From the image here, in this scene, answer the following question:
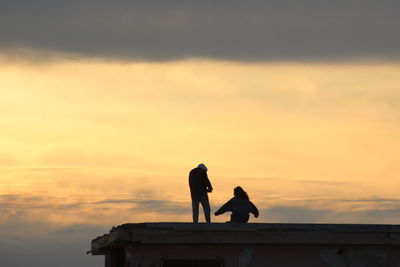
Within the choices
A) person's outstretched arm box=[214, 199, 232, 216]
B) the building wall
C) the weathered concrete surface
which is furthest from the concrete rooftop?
person's outstretched arm box=[214, 199, 232, 216]

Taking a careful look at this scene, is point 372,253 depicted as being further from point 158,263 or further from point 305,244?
point 158,263

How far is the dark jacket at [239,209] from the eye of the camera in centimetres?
2820

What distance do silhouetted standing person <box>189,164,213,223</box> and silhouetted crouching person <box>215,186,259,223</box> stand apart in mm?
1473

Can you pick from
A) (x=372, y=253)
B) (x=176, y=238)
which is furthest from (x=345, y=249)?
(x=176, y=238)

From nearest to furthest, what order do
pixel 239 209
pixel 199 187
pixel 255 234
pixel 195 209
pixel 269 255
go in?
pixel 255 234
pixel 269 255
pixel 239 209
pixel 199 187
pixel 195 209

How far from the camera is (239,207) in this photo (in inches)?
1113

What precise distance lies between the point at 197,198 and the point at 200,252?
4.14m

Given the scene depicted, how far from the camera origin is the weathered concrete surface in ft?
83.4

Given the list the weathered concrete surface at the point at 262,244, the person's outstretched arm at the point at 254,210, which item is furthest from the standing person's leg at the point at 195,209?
the weathered concrete surface at the point at 262,244

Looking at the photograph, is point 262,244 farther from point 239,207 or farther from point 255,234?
point 239,207

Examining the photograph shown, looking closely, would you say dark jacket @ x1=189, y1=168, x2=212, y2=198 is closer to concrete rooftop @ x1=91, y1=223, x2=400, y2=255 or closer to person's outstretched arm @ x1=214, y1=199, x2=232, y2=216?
person's outstretched arm @ x1=214, y1=199, x2=232, y2=216

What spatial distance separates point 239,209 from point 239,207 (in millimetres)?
66

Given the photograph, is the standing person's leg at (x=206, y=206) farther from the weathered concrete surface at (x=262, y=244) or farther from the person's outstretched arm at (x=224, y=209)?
the weathered concrete surface at (x=262, y=244)

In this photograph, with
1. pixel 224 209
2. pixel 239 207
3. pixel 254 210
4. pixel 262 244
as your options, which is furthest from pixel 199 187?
pixel 262 244
